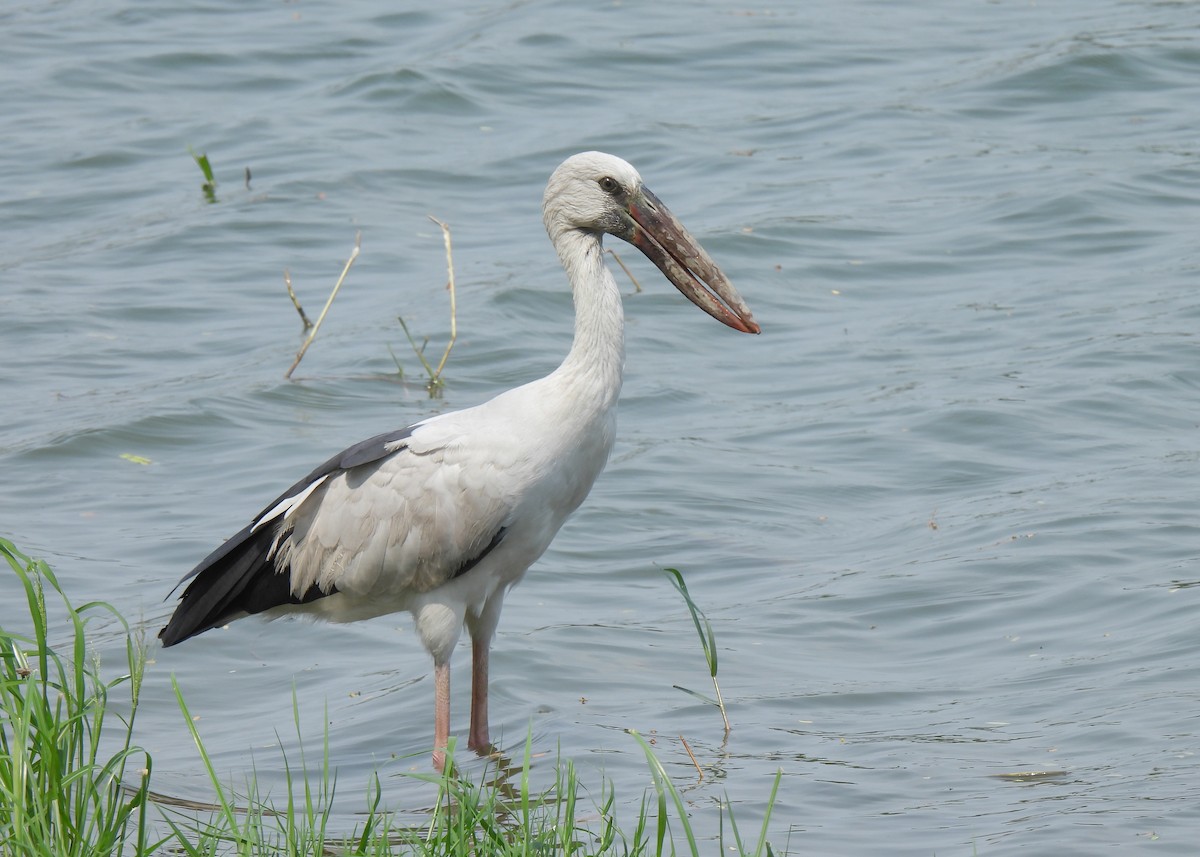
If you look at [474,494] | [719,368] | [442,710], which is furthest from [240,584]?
[719,368]

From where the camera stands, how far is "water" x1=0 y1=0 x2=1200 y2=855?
6582 millimetres

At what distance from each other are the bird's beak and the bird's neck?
232 millimetres

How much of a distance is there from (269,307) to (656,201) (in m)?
6.56

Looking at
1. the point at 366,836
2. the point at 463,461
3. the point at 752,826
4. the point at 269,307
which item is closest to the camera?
the point at 366,836

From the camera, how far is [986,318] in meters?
11.8

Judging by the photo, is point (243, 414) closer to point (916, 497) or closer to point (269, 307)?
point (269, 307)

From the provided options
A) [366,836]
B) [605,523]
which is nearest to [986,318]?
[605,523]

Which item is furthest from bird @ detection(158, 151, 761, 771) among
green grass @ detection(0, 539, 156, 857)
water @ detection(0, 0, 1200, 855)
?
green grass @ detection(0, 539, 156, 857)

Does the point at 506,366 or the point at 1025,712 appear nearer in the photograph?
the point at 1025,712

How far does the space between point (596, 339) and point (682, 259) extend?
53 cm

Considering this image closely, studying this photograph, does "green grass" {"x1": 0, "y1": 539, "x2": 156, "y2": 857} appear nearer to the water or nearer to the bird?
the water

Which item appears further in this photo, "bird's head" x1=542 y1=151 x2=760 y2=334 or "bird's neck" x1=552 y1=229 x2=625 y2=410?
"bird's head" x1=542 y1=151 x2=760 y2=334

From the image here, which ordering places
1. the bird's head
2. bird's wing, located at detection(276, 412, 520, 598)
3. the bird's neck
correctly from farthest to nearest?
the bird's head < bird's wing, located at detection(276, 412, 520, 598) < the bird's neck

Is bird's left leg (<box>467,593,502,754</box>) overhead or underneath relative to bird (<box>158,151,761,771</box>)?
underneath
